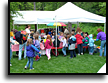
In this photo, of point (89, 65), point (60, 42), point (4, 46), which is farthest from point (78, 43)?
point (4, 46)

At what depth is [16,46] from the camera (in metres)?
7.35

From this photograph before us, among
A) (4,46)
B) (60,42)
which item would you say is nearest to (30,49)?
(4,46)

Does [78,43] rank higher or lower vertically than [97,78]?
higher

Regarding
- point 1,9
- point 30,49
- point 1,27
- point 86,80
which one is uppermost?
point 1,9

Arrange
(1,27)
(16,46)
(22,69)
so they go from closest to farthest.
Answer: (1,27) < (22,69) < (16,46)

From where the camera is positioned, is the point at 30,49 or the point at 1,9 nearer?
the point at 1,9

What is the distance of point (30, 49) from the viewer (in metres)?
5.18

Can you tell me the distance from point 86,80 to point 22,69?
2.30 meters

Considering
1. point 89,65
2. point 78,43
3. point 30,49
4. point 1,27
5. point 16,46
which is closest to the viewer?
point 1,27

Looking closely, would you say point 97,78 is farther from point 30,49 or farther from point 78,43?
point 78,43

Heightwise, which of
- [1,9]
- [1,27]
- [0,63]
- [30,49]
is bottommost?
[0,63]

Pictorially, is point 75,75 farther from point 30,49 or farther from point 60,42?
point 60,42

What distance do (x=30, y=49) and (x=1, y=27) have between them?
3.77 feet

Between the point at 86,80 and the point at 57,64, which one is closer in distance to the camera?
the point at 86,80
